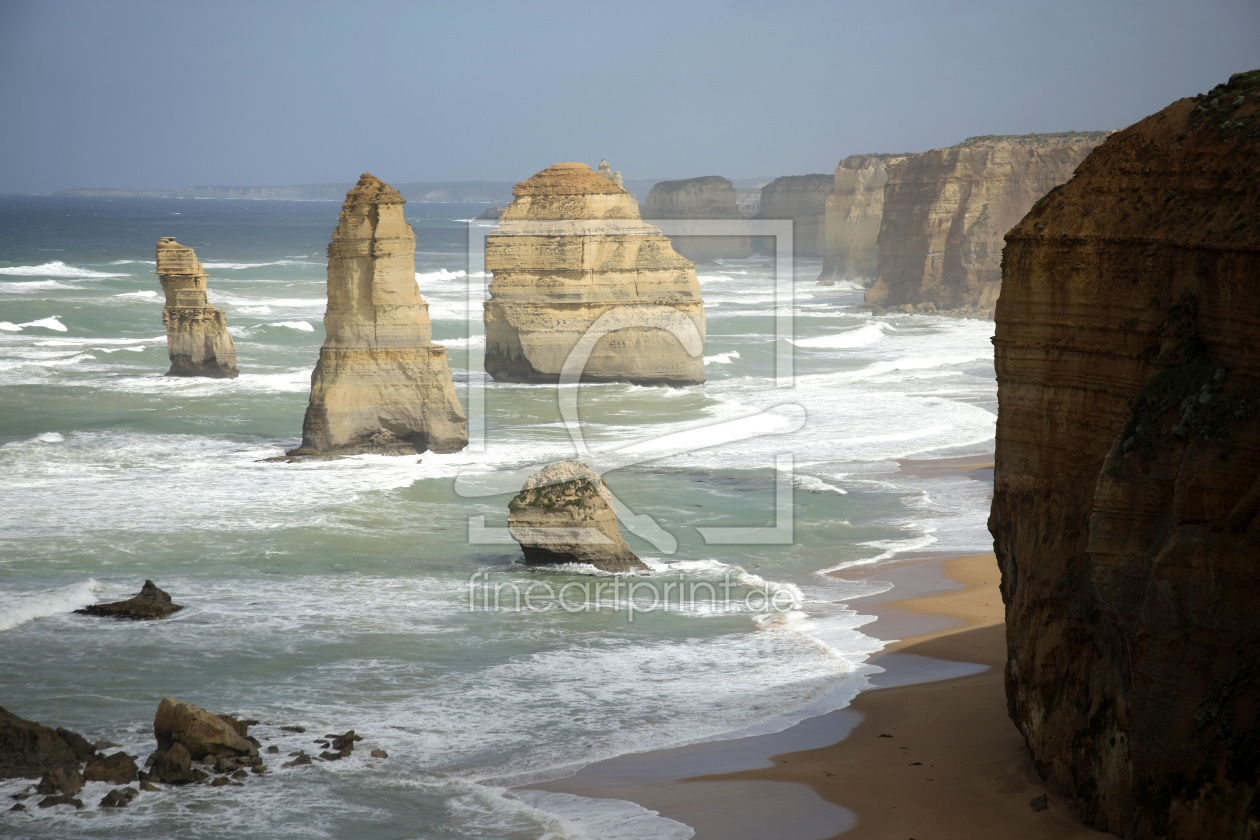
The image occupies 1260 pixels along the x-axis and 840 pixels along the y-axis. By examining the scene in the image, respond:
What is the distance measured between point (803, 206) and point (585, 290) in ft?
270

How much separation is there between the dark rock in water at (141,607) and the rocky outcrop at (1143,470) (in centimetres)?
1016

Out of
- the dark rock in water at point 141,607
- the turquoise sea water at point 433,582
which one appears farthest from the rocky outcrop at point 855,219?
the dark rock in water at point 141,607

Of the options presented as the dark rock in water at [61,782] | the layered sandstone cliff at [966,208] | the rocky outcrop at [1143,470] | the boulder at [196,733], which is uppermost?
the layered sandstone cliff at [966,208]

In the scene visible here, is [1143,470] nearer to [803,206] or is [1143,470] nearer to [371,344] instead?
[371,344]

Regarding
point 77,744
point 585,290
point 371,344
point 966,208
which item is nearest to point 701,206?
point 966,208

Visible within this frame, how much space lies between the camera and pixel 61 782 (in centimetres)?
934

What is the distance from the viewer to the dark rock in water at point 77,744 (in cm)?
997

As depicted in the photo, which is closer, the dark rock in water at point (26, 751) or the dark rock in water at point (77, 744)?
the dark rock in water at point (26, 751)

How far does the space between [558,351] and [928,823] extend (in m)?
27.0

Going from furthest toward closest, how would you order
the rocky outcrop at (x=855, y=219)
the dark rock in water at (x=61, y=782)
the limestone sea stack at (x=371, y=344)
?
1. the rocky outcrop at (x=855, y=219)
2. the limestone sea stack at (x=371, y=344)
3. the dark rock in water at (x=61, y=782)

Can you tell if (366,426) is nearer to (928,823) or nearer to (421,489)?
(421,489)

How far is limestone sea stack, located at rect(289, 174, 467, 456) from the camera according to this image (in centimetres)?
2408

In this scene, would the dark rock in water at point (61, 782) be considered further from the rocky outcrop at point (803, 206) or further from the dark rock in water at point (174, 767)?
the rocky outcrop at point (803, 206)

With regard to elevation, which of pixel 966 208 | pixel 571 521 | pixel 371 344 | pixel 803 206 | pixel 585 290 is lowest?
pixel 571 521
